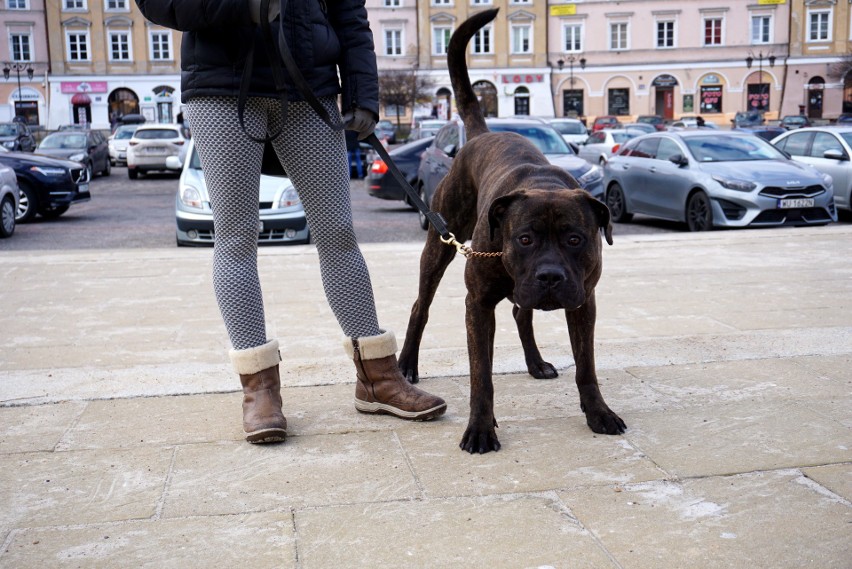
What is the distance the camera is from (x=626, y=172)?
15.6m

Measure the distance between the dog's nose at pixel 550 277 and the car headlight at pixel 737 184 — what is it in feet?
33.7

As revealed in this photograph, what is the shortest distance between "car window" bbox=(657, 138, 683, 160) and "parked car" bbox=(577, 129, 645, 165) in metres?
10.4

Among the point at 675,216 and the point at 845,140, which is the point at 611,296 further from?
the point at 845,140

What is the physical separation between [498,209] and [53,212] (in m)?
15.7

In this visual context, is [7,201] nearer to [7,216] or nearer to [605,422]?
[7,216]

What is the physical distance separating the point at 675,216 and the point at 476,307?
35.5 ft

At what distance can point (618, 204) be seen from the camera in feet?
52.3

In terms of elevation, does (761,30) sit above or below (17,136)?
above

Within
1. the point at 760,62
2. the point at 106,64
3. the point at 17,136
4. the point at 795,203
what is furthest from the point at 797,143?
the point at 106,64

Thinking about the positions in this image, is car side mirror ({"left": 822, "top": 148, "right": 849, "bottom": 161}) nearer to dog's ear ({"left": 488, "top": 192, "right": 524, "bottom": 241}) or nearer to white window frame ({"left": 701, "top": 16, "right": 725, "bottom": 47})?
Answer: dog's ear ({"left": 488, "top": 192, "right": 524, "bottom": 241})

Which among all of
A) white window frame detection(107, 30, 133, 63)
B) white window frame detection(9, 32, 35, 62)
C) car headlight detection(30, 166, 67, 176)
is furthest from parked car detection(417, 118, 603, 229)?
white window frame detection(9, 32, 35, 62)

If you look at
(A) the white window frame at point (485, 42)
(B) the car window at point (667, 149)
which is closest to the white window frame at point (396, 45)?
(A) the white window frame at point (485, 42)

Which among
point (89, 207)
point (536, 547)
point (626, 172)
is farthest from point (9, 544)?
point (89, 207)

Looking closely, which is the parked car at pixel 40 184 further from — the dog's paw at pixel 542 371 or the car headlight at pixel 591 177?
the dog's paw at pixel 542 371
